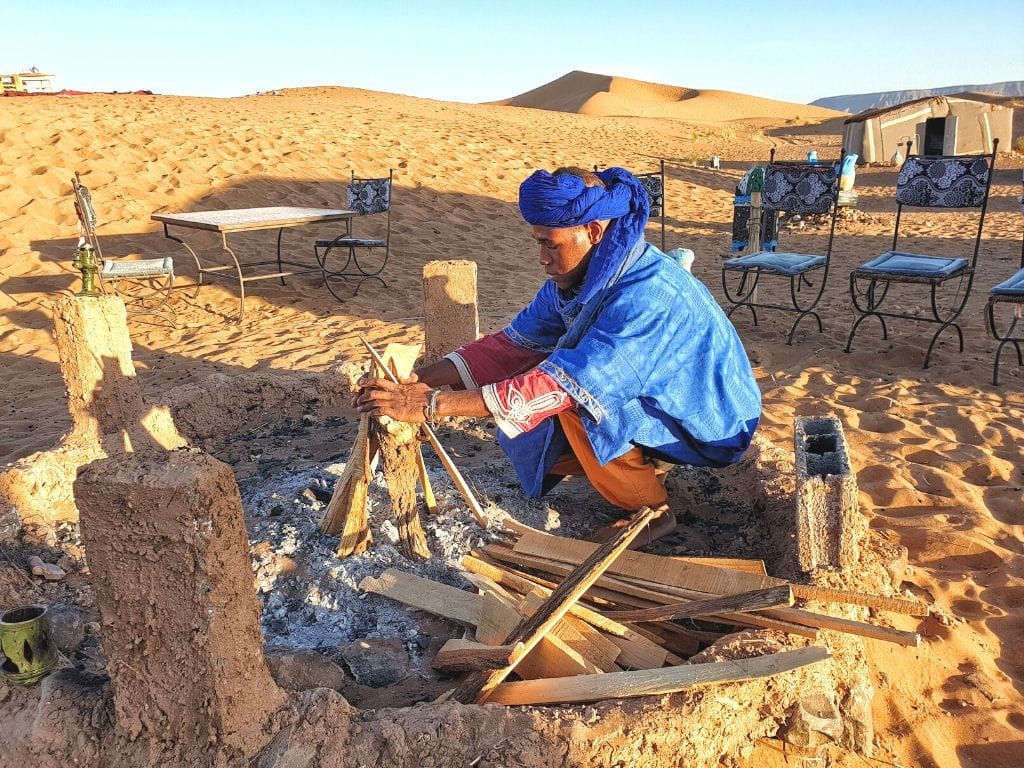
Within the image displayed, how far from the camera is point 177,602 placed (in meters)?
1.75

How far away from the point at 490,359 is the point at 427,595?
1.10 metres

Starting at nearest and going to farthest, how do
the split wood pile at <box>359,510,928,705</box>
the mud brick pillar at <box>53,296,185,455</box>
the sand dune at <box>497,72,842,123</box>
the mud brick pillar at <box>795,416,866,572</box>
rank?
1. the split wood pile at <box>359,510,928,705</box>
2. the mud brick pillar at <box>795,416,866,572</box>
3. the mud brick pillar at <box>53,296,185,455</box>
4. the sand dune at <box>497,72,842,123</box>

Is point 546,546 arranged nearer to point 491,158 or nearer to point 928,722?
point 928,722

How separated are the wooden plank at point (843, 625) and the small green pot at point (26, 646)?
1943 millimetres

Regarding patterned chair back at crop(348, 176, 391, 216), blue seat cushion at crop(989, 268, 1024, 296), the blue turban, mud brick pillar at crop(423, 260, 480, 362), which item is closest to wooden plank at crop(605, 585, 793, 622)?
the blue turban

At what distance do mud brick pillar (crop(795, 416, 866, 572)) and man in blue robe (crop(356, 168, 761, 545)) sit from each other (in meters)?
0.42

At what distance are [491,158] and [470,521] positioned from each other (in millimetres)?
12853

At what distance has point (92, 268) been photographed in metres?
3.66

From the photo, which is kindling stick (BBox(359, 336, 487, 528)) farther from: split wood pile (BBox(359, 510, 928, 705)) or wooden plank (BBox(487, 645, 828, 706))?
wooden plank (BBox(487, 645, 828, 706))

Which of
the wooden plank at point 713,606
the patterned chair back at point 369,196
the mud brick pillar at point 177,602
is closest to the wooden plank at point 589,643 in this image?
the wooden plank at point 713,606

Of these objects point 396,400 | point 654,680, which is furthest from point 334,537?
point 654,680

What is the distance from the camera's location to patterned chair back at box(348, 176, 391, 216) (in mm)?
8484

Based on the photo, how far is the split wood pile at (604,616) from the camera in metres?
2.08

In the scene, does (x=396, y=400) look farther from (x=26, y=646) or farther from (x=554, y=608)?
(x=26, y=646)
